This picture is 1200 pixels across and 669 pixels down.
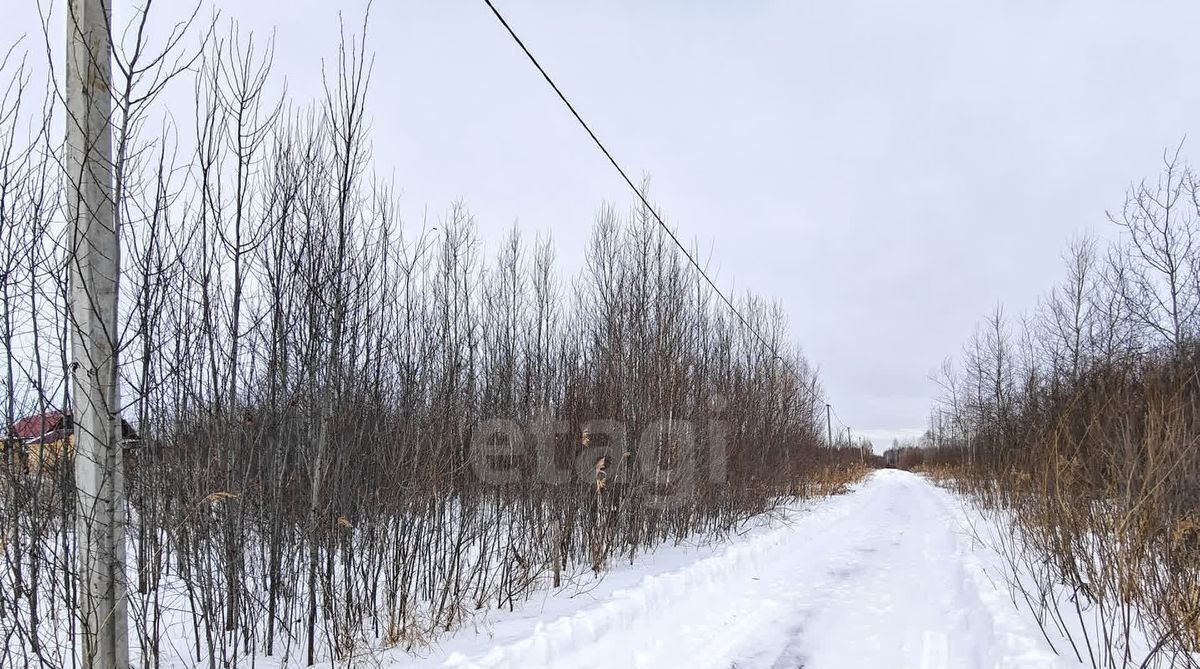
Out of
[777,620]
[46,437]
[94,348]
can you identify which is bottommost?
[777,620]

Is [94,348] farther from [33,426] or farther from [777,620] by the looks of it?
[777,620]

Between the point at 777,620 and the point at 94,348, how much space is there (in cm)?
534

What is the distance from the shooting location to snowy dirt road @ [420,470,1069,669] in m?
4.62

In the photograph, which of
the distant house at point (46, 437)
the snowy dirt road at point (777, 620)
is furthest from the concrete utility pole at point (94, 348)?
the snowy dirt road at point (777, 620)

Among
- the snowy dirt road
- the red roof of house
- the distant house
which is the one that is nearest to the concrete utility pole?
the distant house

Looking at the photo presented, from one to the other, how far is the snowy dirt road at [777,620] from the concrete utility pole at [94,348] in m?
1.93

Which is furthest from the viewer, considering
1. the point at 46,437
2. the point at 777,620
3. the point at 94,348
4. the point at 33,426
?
the point at 777,620

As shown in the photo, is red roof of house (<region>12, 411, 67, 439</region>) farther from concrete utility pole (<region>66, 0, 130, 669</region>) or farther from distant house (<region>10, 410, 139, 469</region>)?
concrete utility pole (<region>66, 0, 130, 669</region>)

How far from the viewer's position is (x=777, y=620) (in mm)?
5824

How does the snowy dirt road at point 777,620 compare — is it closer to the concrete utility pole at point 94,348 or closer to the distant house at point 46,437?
the concrete utility pole at point 94,348

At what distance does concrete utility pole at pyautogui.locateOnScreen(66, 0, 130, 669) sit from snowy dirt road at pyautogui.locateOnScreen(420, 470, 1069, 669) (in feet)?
6.33

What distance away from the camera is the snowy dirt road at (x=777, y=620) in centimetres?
462

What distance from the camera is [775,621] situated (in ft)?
19.0

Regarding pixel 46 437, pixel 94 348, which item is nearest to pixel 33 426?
pixel 46 437
